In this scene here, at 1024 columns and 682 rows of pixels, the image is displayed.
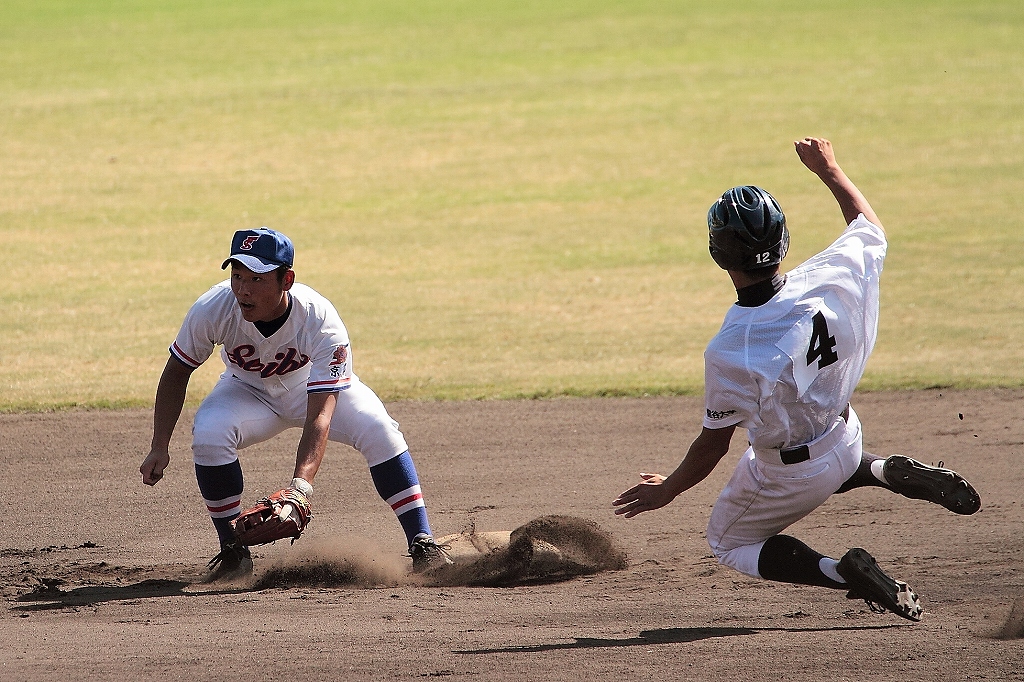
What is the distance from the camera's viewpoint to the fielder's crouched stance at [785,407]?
163 inches

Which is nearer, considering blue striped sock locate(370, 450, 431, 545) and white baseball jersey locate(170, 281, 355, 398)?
white baseball jersey locate(170, 281, 355, 398)

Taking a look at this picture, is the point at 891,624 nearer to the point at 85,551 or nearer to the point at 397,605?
the point at 397,605

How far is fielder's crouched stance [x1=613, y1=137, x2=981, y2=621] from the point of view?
4.14 meters

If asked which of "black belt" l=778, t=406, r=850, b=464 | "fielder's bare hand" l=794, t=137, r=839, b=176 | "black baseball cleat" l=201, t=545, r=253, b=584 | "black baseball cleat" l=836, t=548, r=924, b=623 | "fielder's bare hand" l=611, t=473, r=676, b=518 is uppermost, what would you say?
"fielder's bare hand" l=794, t=137, r=839, b=176

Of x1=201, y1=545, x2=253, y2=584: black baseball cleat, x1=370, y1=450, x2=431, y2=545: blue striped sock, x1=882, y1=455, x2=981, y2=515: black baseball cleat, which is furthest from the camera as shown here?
x1=370, y1=450, x2=431, y2=545: blue striped sock

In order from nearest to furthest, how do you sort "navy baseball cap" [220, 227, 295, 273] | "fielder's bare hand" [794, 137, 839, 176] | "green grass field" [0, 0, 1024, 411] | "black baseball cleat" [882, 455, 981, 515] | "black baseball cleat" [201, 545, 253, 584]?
1. "black baseball cleat" [882, 455, 981, 515]
2. "fielder's bare hand" [794, 137, 839, 176]
3. "navy baseball cap" [220, 227, 295, 273]
4. "black baseball cleat" [201, 545, 253, 584]
5. "green grass field" [0, 0, 1024, 411]

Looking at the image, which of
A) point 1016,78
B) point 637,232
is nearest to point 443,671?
point 637,232

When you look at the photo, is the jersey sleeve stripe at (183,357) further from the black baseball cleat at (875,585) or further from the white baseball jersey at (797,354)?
the black baseball cleat at (875,585)

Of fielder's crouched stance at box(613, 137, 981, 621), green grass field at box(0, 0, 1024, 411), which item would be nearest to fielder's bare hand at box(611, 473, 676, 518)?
fielder's crouched stance at box(613, 137, 981, 621)

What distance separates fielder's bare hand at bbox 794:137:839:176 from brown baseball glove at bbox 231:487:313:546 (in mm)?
2307

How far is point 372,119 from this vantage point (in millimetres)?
20578

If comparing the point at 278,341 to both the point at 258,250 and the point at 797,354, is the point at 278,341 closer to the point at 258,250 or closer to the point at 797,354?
the point at 258,250

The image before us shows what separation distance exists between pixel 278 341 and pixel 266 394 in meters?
0.34

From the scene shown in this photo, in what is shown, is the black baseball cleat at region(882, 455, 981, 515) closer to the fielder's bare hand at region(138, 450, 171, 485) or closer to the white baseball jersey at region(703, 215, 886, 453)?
the white baseball jersey at region(703, 215, 886, 453)
